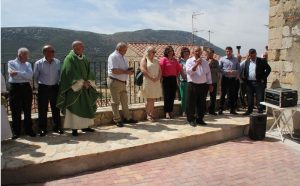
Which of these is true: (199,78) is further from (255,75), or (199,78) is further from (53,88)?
(53,88)

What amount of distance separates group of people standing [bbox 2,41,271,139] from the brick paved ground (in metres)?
1.35

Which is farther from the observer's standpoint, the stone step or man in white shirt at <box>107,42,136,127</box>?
man in white shirt at <box>107,42,136,127</box>

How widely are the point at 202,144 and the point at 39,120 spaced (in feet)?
10.4

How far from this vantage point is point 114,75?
276 inches

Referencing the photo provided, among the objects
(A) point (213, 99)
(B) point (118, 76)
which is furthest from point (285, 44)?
(B) point (118, 76)

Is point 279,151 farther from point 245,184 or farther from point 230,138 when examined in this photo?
point 245,184

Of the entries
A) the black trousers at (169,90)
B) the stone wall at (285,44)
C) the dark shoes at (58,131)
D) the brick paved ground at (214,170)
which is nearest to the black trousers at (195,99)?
the black trousers at (169,90)

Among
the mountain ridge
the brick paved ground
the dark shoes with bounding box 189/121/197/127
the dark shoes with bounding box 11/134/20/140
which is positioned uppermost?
the mountain ridge

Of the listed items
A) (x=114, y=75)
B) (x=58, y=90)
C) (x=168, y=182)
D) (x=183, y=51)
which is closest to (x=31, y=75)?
(x=58, y=90)

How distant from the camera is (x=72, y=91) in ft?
20.6

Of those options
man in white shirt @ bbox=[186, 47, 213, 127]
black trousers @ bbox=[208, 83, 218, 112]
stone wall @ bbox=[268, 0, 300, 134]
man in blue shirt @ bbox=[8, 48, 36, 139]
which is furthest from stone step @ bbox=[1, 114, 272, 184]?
stone wall @ bbox=[268, 0, 300, 134]

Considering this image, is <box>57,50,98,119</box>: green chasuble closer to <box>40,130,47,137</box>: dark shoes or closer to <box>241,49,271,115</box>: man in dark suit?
<box>40,130,47,137</box>: dark shoes

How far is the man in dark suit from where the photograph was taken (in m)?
8.21

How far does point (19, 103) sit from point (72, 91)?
0.94 metres
